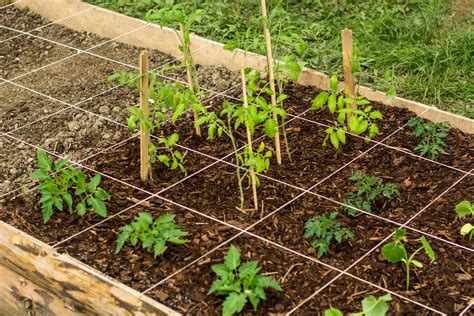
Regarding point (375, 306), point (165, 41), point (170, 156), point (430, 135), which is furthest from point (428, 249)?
point (165, 41)

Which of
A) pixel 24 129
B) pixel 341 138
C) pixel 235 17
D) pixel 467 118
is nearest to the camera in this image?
pixel 341 138

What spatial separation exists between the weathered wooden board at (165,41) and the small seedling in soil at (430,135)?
0.39 feet

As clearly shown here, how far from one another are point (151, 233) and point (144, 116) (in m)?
0.64

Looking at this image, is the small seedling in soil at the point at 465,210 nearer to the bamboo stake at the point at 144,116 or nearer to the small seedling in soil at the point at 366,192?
the small seedling in soil at the point at 366,192

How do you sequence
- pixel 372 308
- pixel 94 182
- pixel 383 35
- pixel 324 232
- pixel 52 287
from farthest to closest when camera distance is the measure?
pixel 383 35
pixel 94 182
pixel 324 232
pixel 52 287
pixel 372 308

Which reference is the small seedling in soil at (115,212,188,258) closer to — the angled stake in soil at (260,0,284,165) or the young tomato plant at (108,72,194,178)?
the young tomato plant at (108,72,194,178)

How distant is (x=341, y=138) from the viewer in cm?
436

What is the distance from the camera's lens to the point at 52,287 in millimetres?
3680

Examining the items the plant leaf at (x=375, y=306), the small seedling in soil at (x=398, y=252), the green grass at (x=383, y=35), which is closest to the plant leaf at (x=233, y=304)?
the plant leaf at (x=375, y=306)

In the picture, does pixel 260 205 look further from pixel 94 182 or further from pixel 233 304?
pixel 233 304

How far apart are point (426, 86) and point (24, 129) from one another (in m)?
2.30

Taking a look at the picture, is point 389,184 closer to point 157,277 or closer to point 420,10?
point 157,277

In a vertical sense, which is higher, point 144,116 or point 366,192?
point 144,116

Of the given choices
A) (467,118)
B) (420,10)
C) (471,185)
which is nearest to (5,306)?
(471,185)
